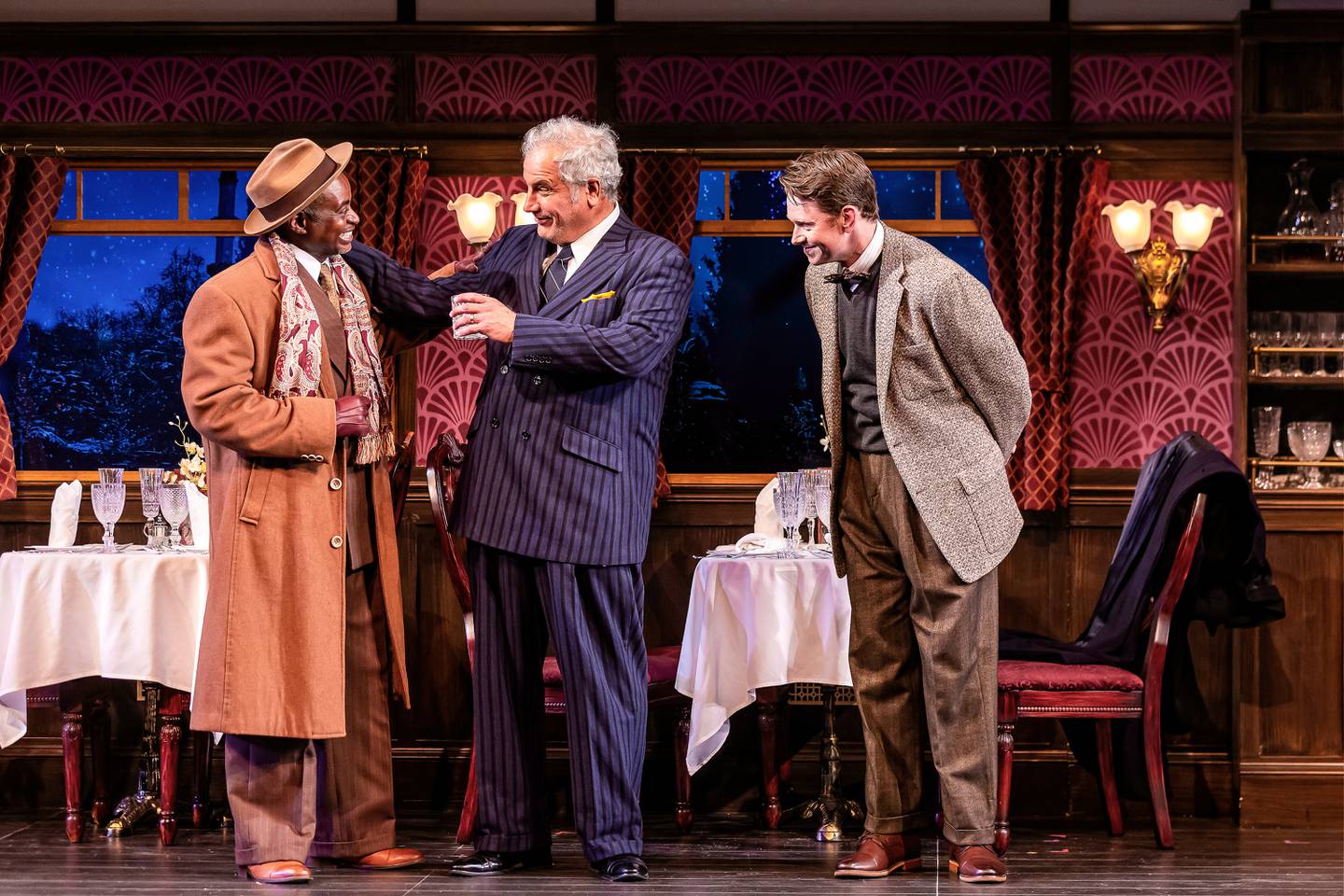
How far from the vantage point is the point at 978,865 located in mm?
3619

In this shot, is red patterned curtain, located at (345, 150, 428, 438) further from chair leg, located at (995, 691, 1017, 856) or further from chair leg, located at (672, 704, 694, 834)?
chair leg, located at (995, 691, 1017, 856)

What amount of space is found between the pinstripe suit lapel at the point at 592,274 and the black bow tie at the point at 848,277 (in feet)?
1.75

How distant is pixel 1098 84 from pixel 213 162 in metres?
3.38

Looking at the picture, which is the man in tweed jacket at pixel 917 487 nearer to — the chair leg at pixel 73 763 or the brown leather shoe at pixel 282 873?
the brown leather shoe at pixel 282 873

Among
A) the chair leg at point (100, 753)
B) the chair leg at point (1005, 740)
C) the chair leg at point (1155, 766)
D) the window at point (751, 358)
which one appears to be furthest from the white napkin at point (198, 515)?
the chair leg at point (1155, 766)

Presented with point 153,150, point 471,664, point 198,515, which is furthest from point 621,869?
point 153,150

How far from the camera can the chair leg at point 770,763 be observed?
4.65m

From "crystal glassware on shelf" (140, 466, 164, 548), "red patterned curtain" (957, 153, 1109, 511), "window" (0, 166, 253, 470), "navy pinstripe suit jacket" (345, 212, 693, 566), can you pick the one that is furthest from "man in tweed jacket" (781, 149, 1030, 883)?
"window" (0, 166, 253, 470)

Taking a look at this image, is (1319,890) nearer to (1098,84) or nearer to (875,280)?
(875,280)

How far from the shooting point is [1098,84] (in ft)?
17.9

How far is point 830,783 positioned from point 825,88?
261cm

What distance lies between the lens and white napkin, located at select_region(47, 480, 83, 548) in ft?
15.9

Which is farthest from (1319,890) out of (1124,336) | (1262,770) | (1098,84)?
(1098,84)

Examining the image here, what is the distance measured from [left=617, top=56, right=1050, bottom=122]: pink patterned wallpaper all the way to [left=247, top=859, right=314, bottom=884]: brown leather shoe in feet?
10.2
